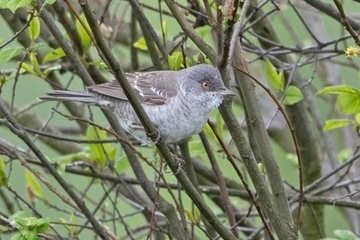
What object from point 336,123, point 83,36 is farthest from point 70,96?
point 336,123

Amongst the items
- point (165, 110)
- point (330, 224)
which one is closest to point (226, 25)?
point (165, 110)

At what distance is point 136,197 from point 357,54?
6.60 ft

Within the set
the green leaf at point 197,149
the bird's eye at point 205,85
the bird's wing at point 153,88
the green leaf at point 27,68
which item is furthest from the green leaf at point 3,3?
the green leaf at point 197,149

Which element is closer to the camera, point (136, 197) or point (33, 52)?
point (33, 52)

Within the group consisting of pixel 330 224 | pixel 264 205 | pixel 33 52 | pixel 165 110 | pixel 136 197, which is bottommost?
pixel 330 224

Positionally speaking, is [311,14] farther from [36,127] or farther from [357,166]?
[36,127]

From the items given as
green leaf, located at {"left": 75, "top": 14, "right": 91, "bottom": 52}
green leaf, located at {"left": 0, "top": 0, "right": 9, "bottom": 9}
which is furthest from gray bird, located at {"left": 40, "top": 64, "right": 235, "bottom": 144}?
green leaf, located at {"left": 0, "top": 0, "right": 9, "bottom": 9}

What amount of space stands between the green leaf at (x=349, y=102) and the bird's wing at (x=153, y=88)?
0.98 meters

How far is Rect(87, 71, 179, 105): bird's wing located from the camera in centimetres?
355

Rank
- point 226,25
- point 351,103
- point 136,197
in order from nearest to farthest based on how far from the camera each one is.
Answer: point 226,25 < point 351,103 < point 136,197

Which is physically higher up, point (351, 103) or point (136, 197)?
point (351, 103)

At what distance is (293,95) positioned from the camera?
10.9 feet

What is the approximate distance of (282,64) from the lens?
4023 millimetres

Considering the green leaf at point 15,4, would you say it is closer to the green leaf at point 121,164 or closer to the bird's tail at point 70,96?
the bird's tail at point 70,96
